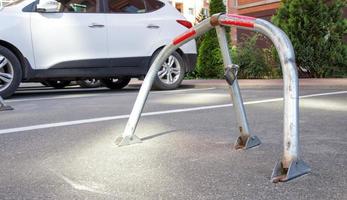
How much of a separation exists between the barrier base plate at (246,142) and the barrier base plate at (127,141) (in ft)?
2.47

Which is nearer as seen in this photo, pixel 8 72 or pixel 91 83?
pixel 8 72

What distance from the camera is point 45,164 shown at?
3.08 metres

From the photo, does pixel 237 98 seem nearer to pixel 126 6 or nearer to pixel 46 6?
pixel 46 6

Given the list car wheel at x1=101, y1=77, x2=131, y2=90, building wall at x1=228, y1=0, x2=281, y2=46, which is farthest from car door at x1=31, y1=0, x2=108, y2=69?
building wall at x1=228, y1=0, x2=281, y2=46

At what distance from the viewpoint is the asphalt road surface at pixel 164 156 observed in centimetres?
247

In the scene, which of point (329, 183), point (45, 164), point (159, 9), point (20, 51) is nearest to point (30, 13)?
point (20, 51)

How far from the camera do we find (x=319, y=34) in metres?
11.7

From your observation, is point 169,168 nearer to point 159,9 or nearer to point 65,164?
point 65,164

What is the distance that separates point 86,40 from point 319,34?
234 inches

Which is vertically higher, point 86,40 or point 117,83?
point 86,40

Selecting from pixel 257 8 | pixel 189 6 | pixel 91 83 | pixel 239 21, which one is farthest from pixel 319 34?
pixel 189 6

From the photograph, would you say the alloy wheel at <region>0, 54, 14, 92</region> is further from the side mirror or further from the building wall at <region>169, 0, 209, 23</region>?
the building wall at <region>169, 0, 209, 23</region>

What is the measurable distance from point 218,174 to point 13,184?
3.65 feet

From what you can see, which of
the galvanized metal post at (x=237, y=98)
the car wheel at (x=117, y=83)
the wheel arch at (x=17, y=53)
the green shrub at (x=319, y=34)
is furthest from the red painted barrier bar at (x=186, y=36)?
the green shrub at (x=319, y=34)
